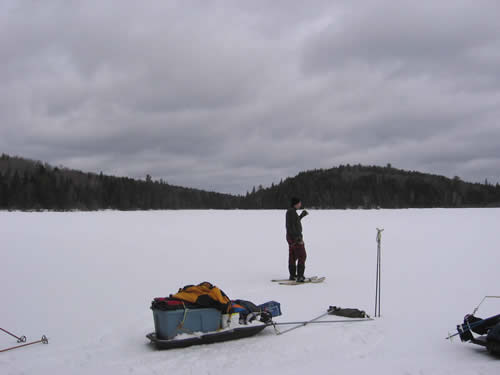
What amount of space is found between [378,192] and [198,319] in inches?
3742

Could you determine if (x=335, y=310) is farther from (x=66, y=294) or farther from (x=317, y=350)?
(x=66, y=294)

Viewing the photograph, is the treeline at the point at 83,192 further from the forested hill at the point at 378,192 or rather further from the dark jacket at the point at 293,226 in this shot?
the dark jacket at the point at 293,226

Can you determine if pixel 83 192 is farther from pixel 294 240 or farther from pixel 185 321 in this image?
pixel 185 321

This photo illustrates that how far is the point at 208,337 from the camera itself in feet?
16.7

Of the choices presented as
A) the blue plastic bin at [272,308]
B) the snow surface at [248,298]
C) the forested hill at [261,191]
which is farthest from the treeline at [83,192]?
the blue plastic bin at [272,308]

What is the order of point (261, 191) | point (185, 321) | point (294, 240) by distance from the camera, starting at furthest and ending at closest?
point (261, 191), point (294, 240), point (185, 321)

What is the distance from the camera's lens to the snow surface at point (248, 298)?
14.8 ft

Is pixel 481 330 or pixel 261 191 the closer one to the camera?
pixel 481 330

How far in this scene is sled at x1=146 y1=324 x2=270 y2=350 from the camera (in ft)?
16.1

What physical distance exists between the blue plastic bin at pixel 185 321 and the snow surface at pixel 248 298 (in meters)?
0.22

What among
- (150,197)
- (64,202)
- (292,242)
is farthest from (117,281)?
(150,197)

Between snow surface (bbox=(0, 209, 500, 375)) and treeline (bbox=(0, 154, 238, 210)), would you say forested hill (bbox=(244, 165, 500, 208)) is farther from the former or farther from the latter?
snow surface (bbox=(0, 209, 500, 375))

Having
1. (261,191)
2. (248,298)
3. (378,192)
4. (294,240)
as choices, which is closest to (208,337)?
(248,298)

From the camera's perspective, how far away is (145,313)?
22.0ft
